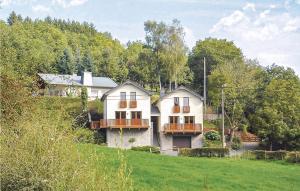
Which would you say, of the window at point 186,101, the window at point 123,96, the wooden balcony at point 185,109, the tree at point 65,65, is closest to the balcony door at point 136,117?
the window at point 123,96

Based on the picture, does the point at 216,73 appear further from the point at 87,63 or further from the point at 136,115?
the point at 87,63

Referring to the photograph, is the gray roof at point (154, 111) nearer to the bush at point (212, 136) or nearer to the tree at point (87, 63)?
the bush at point (212, 136)

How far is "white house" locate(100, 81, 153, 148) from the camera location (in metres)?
47.3

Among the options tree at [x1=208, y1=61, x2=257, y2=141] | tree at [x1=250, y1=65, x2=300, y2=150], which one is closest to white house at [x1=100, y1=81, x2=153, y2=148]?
tree at [x1=208, y1=61, x2=257, y2=141]

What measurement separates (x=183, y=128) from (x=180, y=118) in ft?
5.16

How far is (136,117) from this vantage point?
4841 centimetres

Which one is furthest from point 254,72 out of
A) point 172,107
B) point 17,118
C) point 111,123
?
point 17,118

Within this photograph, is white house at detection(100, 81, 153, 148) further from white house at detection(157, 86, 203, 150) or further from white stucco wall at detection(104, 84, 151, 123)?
white house at detection(157, 86, 203, 150)

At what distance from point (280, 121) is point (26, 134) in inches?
1562

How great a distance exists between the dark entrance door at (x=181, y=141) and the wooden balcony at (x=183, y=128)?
0.81 meters

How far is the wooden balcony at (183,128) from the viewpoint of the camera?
48531mm

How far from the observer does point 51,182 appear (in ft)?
22.2

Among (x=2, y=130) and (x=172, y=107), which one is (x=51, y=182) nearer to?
(x=2, y=130)

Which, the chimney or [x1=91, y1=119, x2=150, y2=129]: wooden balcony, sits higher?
the chimney
